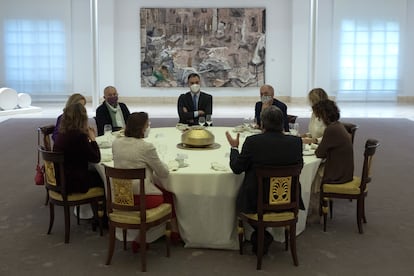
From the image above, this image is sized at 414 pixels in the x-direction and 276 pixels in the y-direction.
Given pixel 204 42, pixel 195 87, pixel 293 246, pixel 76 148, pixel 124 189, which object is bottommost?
pixel 293 246

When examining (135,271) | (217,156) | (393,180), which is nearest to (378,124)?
(393,180)

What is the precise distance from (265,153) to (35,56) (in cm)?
1681

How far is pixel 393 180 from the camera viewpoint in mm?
7719

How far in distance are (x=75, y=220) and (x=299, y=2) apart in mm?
14891

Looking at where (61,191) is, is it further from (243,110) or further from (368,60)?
(368,60)

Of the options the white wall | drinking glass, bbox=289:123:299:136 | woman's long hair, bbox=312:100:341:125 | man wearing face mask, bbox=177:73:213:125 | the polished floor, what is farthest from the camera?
the white wall

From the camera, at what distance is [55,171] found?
514 cm

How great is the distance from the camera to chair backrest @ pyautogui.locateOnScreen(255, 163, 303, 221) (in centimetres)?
442

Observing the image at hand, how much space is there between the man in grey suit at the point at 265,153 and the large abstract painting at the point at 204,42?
1519 centimetres

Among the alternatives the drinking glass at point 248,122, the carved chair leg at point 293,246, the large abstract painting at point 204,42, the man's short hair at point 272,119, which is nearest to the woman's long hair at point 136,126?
the man's short hair at point 272,119

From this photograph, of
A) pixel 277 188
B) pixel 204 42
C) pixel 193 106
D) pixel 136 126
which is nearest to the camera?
pixel 277 188

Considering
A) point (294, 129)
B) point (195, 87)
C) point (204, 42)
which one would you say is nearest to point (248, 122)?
point (195, 87)

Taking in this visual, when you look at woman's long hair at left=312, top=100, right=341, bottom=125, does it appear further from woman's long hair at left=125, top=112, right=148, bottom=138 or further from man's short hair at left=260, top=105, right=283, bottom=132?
woman's long hair at left=125, top=112, right=148, bottom=138

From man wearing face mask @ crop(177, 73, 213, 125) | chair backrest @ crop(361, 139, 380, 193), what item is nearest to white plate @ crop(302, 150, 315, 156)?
chair backrest @ crop(361, 139, 380, 193)
